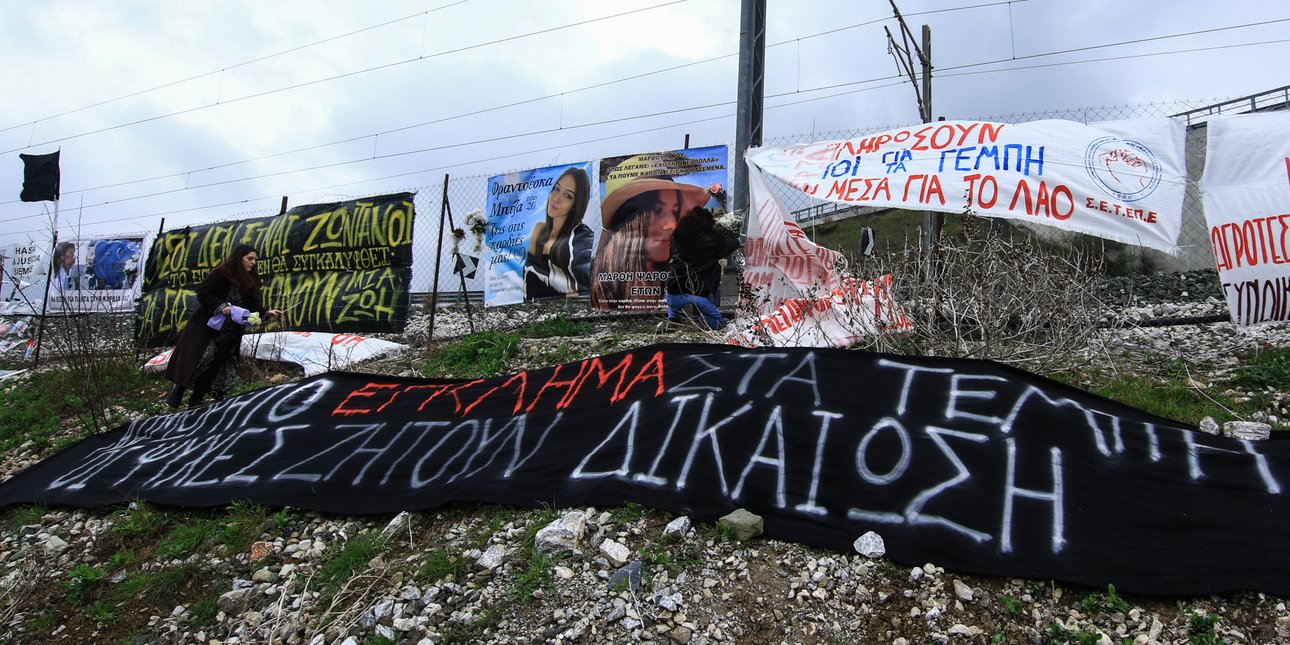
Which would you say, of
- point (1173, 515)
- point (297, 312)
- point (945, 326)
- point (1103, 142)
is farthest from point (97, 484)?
point (1103, 142)

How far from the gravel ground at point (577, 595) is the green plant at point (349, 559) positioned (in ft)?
0.06

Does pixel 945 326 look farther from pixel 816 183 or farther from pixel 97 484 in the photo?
pixel 97 484

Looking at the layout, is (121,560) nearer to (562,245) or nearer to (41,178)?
(562,245)

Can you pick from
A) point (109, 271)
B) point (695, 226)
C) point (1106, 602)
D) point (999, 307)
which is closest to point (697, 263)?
point (695, 226)

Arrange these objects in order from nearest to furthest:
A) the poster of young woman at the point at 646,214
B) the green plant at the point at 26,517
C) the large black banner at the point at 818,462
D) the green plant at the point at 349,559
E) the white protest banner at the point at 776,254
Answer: the large black banner at the point at 818,462 → the green plant at the point at 349,559 → the green plant at the point at 26,517 → the white protest banner at the point at 776,254 → the poster of young woman at the point at 646,214

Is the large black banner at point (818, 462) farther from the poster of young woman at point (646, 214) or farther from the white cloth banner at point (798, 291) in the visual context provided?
the poster of young woman at point (646, 214)

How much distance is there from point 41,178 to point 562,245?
28.0 ft

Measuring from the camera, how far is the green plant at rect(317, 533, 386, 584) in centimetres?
321

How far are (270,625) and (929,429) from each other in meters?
2.68

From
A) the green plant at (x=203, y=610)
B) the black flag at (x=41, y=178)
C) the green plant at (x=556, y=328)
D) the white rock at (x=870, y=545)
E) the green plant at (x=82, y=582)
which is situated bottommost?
the green plant at (x=82, y=582)

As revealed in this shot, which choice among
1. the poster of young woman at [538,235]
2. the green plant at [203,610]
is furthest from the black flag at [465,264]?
the green plant at [203,610]

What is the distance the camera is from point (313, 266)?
9.07 m

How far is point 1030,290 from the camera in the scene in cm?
416

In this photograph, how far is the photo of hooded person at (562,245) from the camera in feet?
25.8
